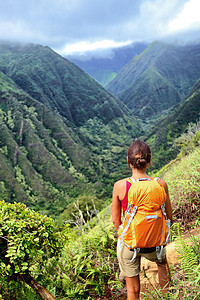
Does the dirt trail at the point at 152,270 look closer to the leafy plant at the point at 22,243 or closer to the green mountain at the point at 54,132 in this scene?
the leafy plant at the point at 22,243

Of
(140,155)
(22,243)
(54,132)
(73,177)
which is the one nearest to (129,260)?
(140,155)

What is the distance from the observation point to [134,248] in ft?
7.51

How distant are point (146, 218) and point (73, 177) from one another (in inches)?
3375

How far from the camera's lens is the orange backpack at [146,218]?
221 cm

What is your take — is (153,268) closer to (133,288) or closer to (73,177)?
(133,288)

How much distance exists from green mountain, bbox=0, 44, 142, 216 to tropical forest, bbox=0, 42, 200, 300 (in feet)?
1.46

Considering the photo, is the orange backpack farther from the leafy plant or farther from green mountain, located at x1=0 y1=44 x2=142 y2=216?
green mountain, located at x1=0 y1=44 x2=142 y2=216

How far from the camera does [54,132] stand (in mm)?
104125

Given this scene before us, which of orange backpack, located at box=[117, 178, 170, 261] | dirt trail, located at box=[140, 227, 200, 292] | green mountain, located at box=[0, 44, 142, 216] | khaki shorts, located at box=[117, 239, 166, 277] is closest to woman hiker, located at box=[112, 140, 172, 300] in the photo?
khaki shorts, located at box=[117, 239, 166, 277]

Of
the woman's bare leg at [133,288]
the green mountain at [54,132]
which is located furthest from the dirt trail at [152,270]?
the green mountain at [54,132]

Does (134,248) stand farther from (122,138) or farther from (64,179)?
(122,138)

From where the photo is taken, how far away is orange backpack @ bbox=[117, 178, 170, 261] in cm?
221

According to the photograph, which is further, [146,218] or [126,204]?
[126,204]

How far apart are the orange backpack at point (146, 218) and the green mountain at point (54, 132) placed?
67253 mm
